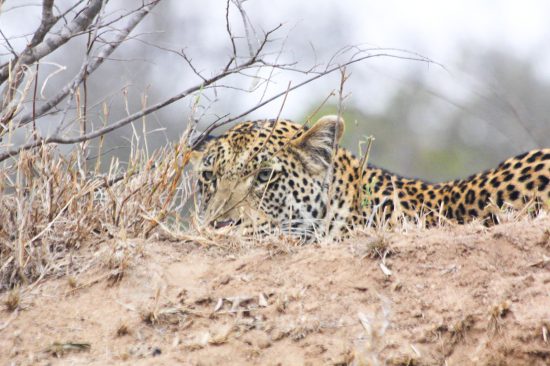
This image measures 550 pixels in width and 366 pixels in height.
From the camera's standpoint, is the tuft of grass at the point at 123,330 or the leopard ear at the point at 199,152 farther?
the leopard ear at the point at 199,152

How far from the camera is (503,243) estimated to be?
4.64m

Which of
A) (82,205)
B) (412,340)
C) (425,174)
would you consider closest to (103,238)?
(82,205)

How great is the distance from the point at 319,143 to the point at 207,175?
0.92m

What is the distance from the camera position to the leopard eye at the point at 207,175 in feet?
24.0

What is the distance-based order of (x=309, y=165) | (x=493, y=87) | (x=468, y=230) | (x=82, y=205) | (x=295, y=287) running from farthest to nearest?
(x=309, y=165) < (x=493, y=87) < (x=82, y=205) < (x=468, y=230) < (x=295, y=287)

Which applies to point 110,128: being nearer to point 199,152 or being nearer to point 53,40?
point 53,40

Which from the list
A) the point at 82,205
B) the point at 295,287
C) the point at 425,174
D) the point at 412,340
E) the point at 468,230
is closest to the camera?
the point at 412,340

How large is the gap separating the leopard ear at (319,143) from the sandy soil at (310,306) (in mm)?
2282

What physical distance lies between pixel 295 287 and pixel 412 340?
0.69 meters

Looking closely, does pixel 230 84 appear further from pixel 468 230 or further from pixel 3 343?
pixel 3 343

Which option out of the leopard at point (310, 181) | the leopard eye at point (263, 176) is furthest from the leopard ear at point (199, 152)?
the leopard eye at point (263, 176)

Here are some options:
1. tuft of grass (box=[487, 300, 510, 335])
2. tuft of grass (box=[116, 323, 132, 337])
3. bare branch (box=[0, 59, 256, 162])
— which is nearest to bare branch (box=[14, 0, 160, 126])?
bare branch (box=[0, 59, 256, 162])

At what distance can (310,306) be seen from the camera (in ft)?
14.5

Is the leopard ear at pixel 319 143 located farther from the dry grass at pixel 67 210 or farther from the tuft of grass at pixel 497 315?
the tuft of grass at pixel 497 315
